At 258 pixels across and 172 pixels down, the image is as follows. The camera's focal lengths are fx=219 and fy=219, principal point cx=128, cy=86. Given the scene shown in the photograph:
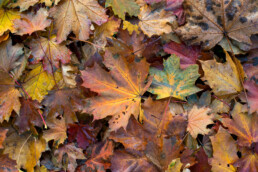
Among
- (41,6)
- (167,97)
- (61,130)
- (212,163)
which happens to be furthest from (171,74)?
(41,6)

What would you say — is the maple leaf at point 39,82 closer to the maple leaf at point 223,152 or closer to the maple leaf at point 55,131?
the maple leaf at point 55,131

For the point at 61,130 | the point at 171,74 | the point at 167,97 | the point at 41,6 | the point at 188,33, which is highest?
the point at 41,6

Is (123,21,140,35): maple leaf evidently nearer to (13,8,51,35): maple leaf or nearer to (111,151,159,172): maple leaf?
(13,8,51,35): maple leaf

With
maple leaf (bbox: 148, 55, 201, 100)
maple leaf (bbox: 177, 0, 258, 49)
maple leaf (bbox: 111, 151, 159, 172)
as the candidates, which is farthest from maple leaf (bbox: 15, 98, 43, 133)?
maple leaf (bbox: 177, 0, 258, 49)

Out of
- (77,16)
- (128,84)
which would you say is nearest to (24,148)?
(128,84)

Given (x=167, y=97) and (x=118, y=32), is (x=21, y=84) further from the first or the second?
(x=167, y=97)

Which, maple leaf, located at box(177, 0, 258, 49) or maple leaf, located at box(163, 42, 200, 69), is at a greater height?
maple leaf, located at box(177, 0, 258, 49)

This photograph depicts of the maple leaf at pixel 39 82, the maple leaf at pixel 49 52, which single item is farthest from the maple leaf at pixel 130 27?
the maple leaf at pixel 39 82
